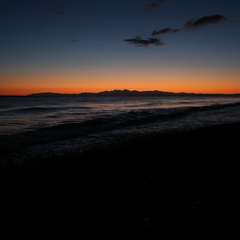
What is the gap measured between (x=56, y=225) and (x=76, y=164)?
9.90 ft

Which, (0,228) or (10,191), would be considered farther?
(10,191)

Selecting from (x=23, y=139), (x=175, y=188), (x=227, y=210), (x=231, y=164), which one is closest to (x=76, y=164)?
(x=175, y=188)

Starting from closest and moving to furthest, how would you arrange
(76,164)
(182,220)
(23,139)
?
(182,220), (76,164), (23,139)

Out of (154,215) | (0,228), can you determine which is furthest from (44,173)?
(154,215)

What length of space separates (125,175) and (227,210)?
100 inches

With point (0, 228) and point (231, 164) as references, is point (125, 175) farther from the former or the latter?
point (231, 164)

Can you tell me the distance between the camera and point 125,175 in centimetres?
470

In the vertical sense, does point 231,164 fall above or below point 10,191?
above

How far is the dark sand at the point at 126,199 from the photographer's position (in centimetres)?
278

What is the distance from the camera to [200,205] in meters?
3.22

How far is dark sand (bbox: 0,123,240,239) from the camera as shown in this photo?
9.12 feet

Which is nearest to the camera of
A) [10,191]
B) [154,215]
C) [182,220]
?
[182,220]

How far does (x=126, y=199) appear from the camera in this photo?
358cm

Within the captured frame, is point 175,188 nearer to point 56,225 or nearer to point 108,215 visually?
point 108,215
